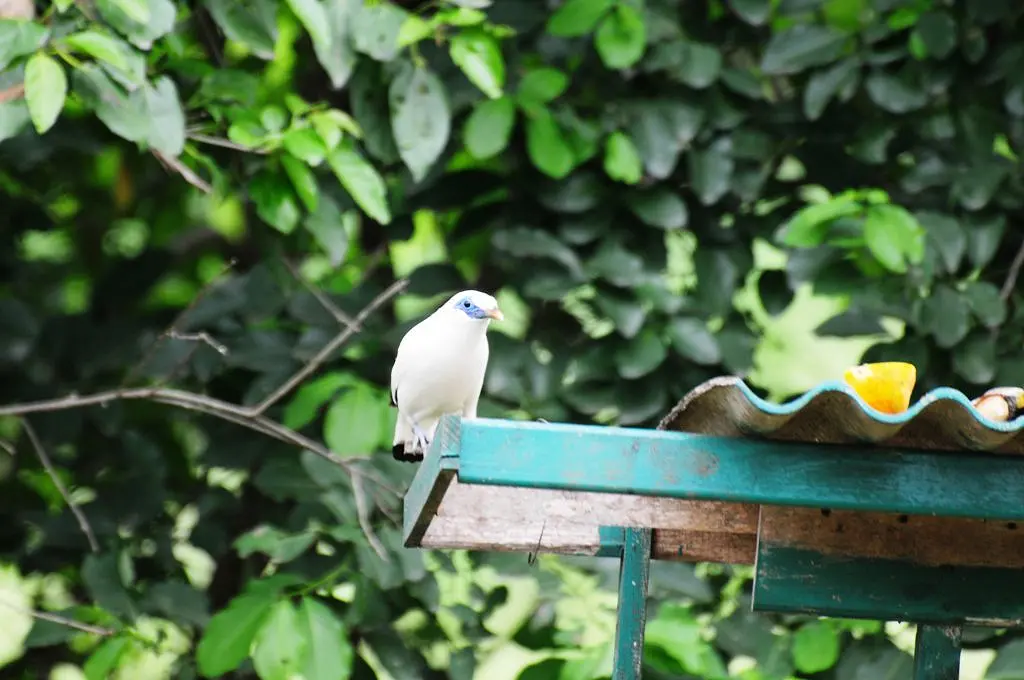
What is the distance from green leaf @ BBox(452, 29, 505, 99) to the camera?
411 cm

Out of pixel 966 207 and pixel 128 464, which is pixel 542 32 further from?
pixel 128 464

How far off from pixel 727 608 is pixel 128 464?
203 cm

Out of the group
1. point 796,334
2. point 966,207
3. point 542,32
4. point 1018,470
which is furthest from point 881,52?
point 1018,470

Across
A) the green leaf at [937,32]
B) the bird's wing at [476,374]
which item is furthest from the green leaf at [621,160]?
the bird's wing at [476,374]

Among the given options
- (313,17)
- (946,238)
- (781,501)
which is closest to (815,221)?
(946,238)

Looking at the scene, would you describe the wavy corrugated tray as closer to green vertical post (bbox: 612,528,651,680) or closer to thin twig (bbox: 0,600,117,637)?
green vertical post (bbox: 612,528,651,680)

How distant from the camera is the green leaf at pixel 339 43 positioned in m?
4.12

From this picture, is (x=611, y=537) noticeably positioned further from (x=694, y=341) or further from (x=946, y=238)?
(x=946, y=238)

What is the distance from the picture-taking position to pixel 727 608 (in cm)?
481

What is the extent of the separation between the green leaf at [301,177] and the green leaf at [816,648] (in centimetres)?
193

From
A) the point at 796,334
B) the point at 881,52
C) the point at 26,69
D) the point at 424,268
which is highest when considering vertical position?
the point at 26,69

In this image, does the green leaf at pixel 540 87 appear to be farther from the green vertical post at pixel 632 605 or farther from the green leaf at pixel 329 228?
the green vertical post at pixel 632 605

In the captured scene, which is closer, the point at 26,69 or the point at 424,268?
the point at 26,69

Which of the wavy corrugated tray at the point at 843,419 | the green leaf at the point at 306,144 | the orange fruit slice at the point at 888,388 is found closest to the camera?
the wavy corrugated tray at the point at 843,419
